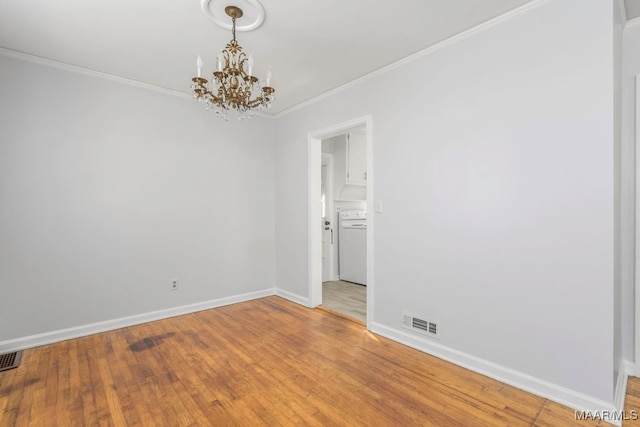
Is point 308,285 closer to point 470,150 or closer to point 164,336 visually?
point 164,336

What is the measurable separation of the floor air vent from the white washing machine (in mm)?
4142

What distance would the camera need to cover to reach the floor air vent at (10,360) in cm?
246

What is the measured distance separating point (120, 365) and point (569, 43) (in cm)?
403

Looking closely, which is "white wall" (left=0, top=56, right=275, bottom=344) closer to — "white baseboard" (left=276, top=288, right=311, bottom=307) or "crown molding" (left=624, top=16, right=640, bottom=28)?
"white baseboard" (left=276, top=288, right=311, bottom=307)

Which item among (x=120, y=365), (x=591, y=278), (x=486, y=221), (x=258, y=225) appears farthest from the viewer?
(x=258, y=225)

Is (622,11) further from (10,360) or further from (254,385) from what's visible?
(10,360)

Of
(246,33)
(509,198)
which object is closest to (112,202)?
(246,33)

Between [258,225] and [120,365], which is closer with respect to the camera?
[120,365]

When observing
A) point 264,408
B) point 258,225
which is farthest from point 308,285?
point 264,408

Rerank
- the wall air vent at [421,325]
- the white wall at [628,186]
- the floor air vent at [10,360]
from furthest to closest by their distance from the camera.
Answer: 1. the wall air vent at [421,325]
2. the floor air vent at [10,360]
3. the white wall at [628,186]

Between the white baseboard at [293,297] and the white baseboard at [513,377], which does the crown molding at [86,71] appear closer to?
the white baseboard at [293,297]

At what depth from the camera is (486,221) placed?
2.33 m

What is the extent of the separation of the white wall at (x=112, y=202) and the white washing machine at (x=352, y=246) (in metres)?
1.68

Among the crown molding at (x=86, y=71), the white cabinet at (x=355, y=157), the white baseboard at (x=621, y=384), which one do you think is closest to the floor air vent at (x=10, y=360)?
the crown molding at (x=86, y=71)
